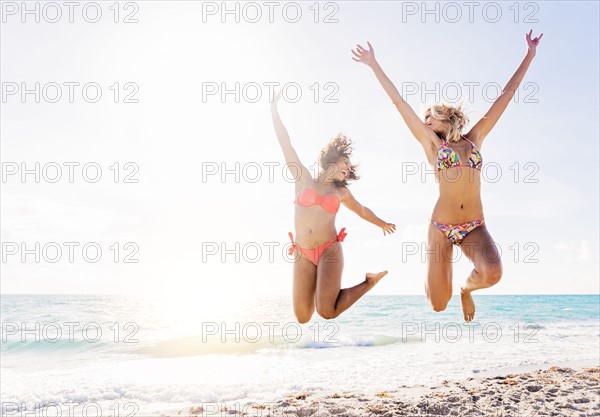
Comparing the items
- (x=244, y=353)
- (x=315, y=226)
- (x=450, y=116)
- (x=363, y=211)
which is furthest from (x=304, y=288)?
(x=244, y=353)

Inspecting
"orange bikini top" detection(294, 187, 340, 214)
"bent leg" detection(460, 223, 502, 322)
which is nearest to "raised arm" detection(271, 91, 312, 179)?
"orange bikini top" detection(294, 187, 340, 214)

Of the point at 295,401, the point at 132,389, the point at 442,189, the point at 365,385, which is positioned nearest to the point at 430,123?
the point at 442,189

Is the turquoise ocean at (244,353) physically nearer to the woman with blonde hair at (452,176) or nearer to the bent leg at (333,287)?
the bent leg at (333,287)

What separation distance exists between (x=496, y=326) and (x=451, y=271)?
20.8m

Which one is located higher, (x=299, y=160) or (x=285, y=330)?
(x=299, y=160)

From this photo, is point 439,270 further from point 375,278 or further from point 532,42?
point 532,42

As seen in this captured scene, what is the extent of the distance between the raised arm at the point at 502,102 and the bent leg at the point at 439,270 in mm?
1008

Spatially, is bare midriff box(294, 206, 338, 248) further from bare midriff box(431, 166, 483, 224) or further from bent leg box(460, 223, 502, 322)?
bent leg box(460, 223, 502, 322)

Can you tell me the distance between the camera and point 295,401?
10.6 m

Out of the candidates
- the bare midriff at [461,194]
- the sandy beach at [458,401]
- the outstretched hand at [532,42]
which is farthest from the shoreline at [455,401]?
the outstretched hand at [532,42]

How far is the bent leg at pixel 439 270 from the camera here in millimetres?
5457

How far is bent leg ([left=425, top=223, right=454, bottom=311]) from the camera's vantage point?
5457mm

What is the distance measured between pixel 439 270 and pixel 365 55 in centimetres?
210

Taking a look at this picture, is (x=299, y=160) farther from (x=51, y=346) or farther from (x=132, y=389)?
(x=51, y=346)
